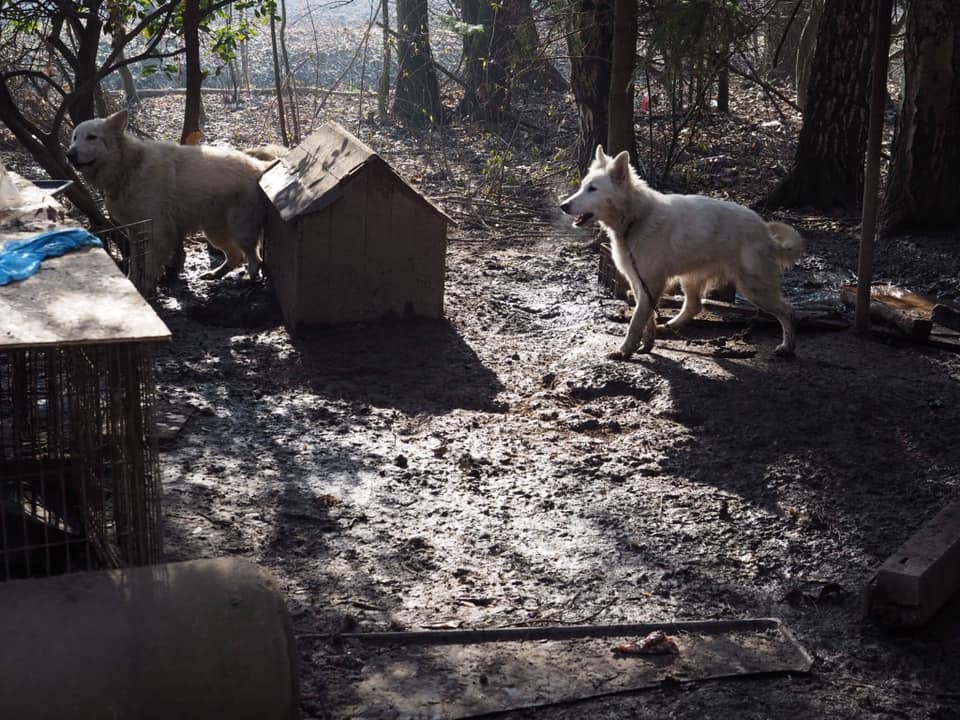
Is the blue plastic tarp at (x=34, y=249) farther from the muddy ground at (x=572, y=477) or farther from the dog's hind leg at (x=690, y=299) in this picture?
the dog's hind leg at (x=690, y=299)

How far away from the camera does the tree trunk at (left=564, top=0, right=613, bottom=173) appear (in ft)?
41.2

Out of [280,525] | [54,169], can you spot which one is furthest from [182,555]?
[54,169]

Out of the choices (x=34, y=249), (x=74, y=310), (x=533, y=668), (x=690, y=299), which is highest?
(x=34, y=249)

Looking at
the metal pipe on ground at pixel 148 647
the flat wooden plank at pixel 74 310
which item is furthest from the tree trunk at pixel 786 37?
the metal pipe on ground at pixel 148 647

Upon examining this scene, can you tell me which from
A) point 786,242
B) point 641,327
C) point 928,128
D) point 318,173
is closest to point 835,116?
point 928,128

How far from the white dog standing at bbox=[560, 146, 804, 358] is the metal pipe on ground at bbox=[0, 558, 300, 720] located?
520 centimetres

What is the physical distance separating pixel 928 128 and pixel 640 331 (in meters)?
5.14

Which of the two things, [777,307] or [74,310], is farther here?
[777,307]

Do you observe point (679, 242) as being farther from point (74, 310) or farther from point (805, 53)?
point (805, 53)

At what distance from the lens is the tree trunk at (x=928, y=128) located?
1103cm

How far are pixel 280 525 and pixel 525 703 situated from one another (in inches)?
78.6

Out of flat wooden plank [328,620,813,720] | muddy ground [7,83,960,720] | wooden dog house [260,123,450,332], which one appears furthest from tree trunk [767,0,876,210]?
flat wooden plank [328,620,813,720]

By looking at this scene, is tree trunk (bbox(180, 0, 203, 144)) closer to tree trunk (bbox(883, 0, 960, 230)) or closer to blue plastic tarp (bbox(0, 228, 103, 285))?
blue plastic tarp (bbox(0, 228, 103, 285))

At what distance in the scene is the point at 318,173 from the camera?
30.7 ft
